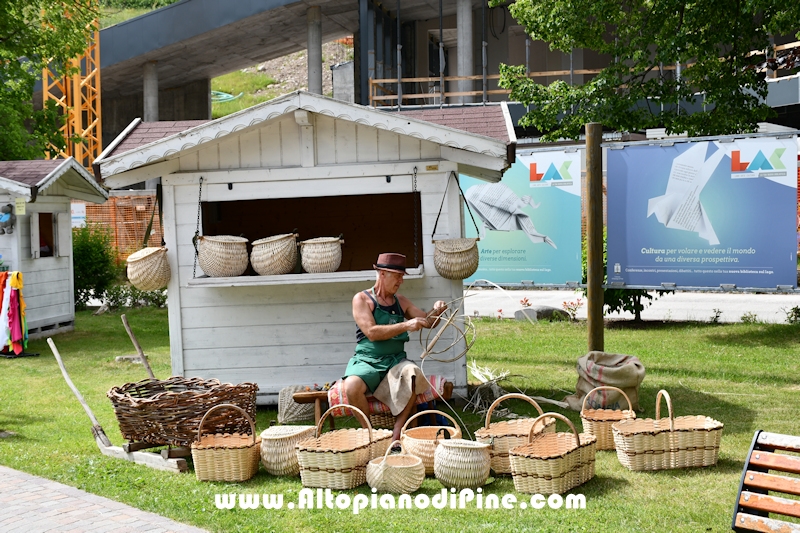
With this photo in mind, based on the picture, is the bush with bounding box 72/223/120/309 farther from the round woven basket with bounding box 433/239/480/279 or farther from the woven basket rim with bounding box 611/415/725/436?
the woven basket rim with bounding box 611/415/725/436

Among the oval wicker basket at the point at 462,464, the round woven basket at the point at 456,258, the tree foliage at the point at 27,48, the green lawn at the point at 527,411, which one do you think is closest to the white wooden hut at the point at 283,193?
the round woven basket at the point at 456,258

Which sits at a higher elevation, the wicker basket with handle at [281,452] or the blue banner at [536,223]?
the blue banner at [536,223]

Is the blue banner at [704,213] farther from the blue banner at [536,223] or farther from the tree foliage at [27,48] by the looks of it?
the tree foliage at [27,48]

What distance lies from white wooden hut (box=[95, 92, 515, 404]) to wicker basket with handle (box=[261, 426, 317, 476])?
7.17 feet

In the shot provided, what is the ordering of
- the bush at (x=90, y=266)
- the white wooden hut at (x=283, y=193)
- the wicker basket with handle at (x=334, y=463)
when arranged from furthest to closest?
the bush at (x=90, y=266) → the white wooden hut at (x=283, y=193) → the wicker basket with handle at (x=334, y=463)

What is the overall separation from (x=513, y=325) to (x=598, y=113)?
355 cm

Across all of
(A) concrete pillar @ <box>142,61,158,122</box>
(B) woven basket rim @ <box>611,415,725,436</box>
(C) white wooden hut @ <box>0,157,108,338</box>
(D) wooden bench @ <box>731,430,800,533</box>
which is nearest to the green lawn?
(B) woven basket rim @ <box>611,415,725,436</box>

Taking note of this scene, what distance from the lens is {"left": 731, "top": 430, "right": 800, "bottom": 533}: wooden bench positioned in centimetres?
421

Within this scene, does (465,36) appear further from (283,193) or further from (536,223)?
(283,193)

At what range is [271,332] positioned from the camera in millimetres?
8523

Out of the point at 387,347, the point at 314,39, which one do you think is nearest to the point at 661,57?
the point at 387,347

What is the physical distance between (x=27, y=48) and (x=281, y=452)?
47.3 ft

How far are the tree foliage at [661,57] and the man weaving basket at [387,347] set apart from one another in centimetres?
746

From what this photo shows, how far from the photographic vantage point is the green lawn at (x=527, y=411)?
505cm
